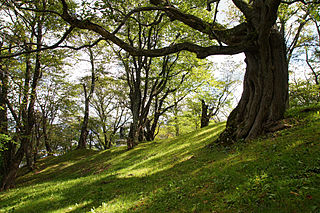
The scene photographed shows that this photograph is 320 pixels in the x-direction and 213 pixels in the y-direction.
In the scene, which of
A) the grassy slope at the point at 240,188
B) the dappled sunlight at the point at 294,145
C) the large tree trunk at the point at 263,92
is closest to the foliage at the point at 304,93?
the large tree trunk at the point at 263,92

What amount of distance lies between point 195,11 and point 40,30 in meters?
14.1

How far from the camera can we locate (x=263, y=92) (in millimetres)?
9195

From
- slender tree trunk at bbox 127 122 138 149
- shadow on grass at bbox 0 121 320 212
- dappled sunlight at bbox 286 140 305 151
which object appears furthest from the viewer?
slender tree trunk at bbox 127 122 138 149

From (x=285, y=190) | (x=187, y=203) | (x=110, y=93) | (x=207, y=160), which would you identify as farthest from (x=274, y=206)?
(x=110, y=93)

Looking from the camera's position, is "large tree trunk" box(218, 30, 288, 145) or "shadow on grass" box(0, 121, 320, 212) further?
"large tree trunk" box(218, 30, 288, 145)

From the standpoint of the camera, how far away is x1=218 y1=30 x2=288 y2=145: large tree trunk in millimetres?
9016

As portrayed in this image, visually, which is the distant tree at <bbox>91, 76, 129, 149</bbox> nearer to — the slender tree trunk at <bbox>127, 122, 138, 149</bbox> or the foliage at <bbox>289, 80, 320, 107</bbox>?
the slender tree trunk at <bbox>127, 122, 138, 149</bbox>

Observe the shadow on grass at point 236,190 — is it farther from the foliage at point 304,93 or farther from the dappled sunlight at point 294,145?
the foliage at point 304,93

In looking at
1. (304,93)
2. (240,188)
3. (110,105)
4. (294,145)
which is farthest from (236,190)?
(110,105)

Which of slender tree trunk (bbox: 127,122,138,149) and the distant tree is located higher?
the distant tree

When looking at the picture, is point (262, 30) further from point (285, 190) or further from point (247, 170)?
point (285, 190)

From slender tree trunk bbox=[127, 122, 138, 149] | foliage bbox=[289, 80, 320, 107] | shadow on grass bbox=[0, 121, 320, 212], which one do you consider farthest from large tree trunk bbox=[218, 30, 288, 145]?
slender tree trunk bbox=[127, 122, 138, 149]

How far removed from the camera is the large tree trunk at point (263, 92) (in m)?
9.02

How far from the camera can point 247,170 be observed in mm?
5695
